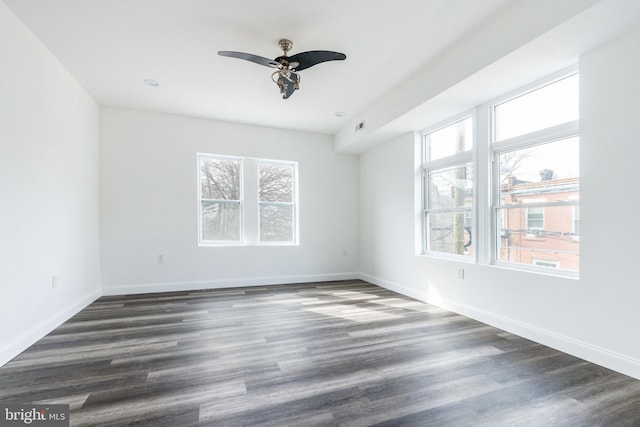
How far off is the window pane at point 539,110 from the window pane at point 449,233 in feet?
3.47

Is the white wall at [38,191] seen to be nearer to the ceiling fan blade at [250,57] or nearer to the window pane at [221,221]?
the window pane at [221,221]

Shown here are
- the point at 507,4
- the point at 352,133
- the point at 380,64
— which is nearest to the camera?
the point at 507,4

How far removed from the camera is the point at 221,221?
5.11 m

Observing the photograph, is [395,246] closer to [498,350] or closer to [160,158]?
[498,350]

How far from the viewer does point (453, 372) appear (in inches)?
85.7

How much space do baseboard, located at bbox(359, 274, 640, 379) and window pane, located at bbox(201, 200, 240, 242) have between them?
10.8 ft

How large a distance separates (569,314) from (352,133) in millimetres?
3676

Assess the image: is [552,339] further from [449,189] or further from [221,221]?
[221,221]

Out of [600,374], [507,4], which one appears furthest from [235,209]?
[600,374]

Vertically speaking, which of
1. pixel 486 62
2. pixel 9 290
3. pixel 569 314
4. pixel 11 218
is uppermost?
pixel 486 62

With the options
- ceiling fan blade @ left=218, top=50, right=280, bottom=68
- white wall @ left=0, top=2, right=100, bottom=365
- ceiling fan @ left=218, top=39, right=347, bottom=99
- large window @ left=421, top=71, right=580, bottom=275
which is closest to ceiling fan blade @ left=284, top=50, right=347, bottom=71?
ceiling fan @ left=218, top=39, right=347, bottom=99

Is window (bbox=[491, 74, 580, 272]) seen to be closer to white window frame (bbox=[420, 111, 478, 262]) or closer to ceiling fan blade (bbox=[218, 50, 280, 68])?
white window frame (bbox=[420, 111, 478, 262])

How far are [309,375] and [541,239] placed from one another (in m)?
2.52

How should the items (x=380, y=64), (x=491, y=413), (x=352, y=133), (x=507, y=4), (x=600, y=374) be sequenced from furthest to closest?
(x=352, y=133) → (x=380, y=64) → (x=507, y=4) → (x=600, y=374) → (x=491, y=413)
